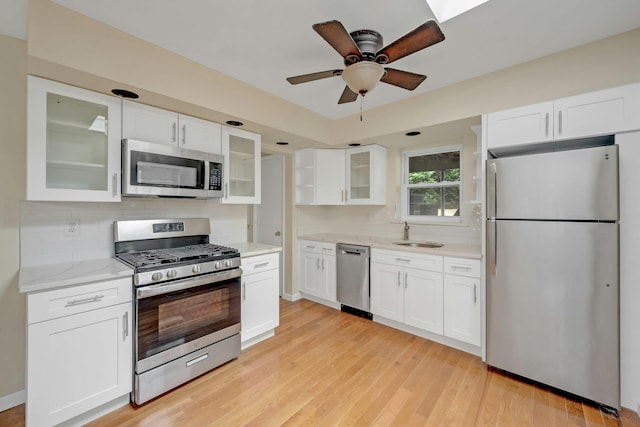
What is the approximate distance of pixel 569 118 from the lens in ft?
6.64

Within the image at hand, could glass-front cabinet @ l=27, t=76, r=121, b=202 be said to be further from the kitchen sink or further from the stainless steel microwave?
the kitchen sink

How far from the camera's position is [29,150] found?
1771 mm

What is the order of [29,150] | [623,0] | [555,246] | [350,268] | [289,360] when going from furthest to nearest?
[350,268], [289,360], [555,246], [29,150], [623,0]

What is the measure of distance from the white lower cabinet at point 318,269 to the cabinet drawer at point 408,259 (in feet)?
2.11

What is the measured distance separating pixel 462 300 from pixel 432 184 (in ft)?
5.11

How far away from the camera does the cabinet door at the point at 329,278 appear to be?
3604 mm

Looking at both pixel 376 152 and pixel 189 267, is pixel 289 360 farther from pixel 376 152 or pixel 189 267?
pixel 376 152

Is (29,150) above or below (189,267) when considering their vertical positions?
above

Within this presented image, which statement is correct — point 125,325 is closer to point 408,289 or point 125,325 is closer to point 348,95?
point 348,95

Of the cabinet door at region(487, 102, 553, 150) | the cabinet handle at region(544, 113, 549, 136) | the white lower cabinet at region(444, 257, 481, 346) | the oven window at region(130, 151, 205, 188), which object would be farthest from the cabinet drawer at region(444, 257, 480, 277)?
the oven window at region(130, 151, 205, 188)

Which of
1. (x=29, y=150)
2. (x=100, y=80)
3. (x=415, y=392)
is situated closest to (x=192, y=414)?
(x=415, y=392)

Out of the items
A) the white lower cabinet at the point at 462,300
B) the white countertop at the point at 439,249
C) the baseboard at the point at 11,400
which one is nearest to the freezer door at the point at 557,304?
the white lower cabinet at the point at 462,300

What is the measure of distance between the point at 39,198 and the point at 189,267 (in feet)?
3.33

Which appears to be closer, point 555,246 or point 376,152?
point 555,246
